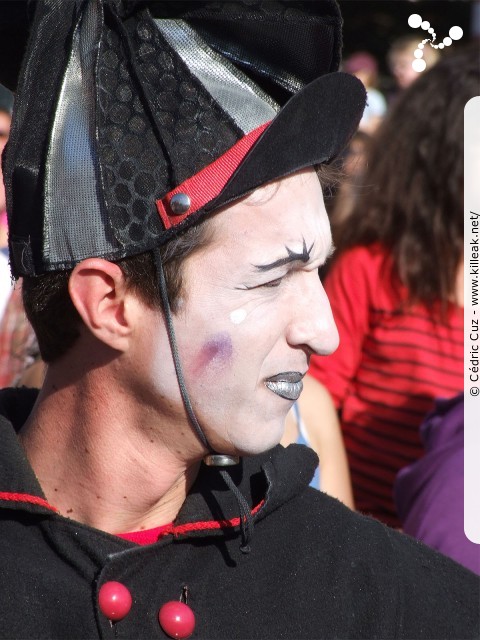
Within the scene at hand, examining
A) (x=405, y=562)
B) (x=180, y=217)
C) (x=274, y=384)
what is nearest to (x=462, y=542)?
(x=405, y=562)

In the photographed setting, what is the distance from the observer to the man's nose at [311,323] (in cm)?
175

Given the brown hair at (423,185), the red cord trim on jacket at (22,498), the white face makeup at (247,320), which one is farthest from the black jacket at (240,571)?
the brown hair at (423,185)

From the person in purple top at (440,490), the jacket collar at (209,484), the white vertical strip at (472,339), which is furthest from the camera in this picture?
the person in purple top at (440,490)

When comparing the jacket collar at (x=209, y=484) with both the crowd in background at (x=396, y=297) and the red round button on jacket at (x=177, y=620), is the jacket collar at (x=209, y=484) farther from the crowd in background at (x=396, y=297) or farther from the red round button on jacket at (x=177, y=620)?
the crowd in background at (x=396, y=297)

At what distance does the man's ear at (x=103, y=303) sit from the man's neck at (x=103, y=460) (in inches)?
3.9

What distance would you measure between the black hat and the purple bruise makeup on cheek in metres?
0.20

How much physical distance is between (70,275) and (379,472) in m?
1.68

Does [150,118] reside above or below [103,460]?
above

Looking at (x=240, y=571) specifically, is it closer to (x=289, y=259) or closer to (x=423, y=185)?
(x=289, y=259)

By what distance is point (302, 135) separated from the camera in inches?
67.7

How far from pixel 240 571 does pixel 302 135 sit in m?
0.79

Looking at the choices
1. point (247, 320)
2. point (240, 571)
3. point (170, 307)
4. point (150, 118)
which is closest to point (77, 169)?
point (150, 118)

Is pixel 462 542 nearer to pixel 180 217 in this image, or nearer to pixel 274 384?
pixel 274 384

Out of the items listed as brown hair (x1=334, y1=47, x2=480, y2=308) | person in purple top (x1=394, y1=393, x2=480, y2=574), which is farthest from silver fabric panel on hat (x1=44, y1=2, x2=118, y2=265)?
brown hair (x1=334, y1=47, x2=480, y2=308)
